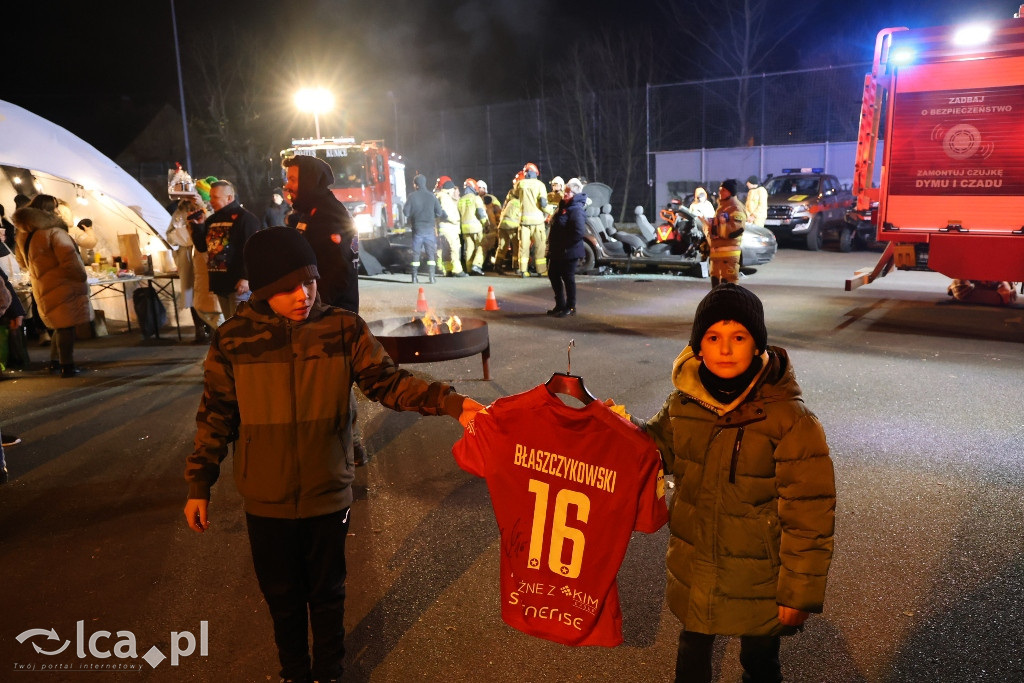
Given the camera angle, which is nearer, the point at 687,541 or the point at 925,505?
the point at 687,541

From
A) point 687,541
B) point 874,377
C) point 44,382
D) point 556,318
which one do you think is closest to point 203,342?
point 44,382

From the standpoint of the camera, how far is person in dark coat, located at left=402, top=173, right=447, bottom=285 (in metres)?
14.9

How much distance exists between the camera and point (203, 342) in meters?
9.98

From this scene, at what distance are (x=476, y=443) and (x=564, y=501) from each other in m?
0.36

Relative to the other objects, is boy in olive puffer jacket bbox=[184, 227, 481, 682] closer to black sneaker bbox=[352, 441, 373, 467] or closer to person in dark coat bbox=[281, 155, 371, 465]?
person in dark coat bbox=[281, 155, 371, 465]

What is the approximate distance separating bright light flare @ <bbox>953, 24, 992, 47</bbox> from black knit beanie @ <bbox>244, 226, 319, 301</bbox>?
9.28 metres

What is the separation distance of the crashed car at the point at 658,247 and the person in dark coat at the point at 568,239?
13.8ft

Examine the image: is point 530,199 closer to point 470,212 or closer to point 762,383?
point 470,212

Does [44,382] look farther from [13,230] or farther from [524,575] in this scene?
[524,575]

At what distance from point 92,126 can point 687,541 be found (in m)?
48.0

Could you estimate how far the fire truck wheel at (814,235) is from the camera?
19.3 metres

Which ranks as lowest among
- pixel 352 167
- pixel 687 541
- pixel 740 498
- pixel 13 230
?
pixel 687 541

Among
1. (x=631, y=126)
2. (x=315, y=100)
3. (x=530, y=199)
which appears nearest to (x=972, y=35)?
(x=530, y=199)

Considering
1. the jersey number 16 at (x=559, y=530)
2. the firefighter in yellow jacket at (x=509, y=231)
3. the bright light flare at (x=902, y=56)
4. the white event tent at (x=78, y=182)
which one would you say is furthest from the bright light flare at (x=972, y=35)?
the white event tent at (x=78, y=182)
